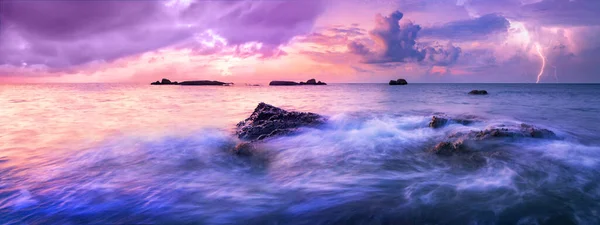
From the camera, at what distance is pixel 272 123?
9859 millimetres

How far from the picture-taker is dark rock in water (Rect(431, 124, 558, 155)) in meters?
6.97

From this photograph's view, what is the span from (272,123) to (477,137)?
5732 millimetres

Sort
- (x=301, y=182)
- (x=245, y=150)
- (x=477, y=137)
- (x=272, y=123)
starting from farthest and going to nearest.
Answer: (x=272, y=123), (x=477, y=137), (x=245, y=150), (x=301, y=182)

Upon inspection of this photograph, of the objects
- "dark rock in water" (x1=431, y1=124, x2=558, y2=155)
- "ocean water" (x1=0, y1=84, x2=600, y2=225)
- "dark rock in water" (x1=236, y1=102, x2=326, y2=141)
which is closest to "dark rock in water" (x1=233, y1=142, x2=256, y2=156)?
"ocean water" (x1=0, y1=84, x2=600, y2=225)

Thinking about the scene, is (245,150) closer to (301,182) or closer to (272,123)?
(301,182)

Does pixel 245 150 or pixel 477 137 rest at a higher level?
pixel 477 137

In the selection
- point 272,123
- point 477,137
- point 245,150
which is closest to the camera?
point 245,150

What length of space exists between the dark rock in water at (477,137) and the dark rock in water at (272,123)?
4.29 m

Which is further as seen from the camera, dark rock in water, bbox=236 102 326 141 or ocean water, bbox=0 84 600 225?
dark rock in water, bbox=236 102 326 141

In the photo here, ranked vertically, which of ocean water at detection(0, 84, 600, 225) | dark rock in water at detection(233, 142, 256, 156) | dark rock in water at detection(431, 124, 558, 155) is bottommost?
ocean water at detection(0, 84, 600, 225)

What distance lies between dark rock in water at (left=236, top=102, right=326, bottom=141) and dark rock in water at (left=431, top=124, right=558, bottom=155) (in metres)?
4.29

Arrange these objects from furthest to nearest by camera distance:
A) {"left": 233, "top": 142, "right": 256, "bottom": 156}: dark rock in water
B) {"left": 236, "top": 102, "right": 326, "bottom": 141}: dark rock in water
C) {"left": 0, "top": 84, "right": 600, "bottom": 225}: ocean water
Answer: {"left": 236, "top": 102, "right": 326, "bottom": 141}: dark rock in water < {"left": 233, "top": 142, "right": 256, "bottom": 156}: dark rock in water < {"left": 0, "top": 84, "right": 600, "bottom": 225}: ocean water

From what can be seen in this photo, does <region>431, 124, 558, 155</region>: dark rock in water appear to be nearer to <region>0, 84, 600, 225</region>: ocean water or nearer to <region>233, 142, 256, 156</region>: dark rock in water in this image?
<region>0, 84, 600, 225</region>: ocean water

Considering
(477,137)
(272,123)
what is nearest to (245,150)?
(272,123)
